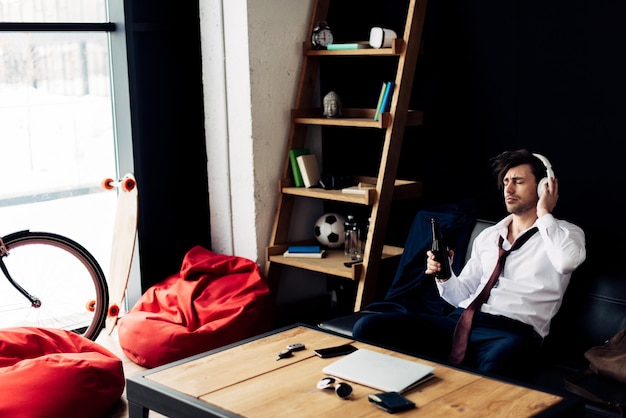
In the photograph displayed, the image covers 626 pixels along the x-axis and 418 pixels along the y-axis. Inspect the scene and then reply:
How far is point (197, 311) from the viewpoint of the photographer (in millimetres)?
4215

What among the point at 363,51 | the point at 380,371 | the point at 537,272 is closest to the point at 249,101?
the point at 363,51

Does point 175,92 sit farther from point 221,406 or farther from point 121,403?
point 221,406

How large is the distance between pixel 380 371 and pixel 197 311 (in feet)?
5.77

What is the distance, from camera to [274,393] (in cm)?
255

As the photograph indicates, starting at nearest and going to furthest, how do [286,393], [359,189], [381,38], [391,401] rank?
[391,401]
[286,393]
[381,38]
[359,189]

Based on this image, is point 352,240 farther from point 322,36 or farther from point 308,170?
point 322,36

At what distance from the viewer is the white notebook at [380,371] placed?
2.55 meters

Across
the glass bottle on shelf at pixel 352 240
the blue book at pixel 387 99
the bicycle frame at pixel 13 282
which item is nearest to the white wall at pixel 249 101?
the glass bottle on shelf at pixel 352 240

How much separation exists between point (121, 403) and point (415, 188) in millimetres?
1812

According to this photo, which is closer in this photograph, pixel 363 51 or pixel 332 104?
pixel 363 51

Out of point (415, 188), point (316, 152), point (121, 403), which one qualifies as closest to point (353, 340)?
point (121, 403)

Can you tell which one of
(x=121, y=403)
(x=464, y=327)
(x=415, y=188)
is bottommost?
(x=121, y=403)

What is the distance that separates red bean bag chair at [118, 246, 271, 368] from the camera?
159 inches

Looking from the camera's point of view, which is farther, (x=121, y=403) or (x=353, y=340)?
(x=121, y=403)
